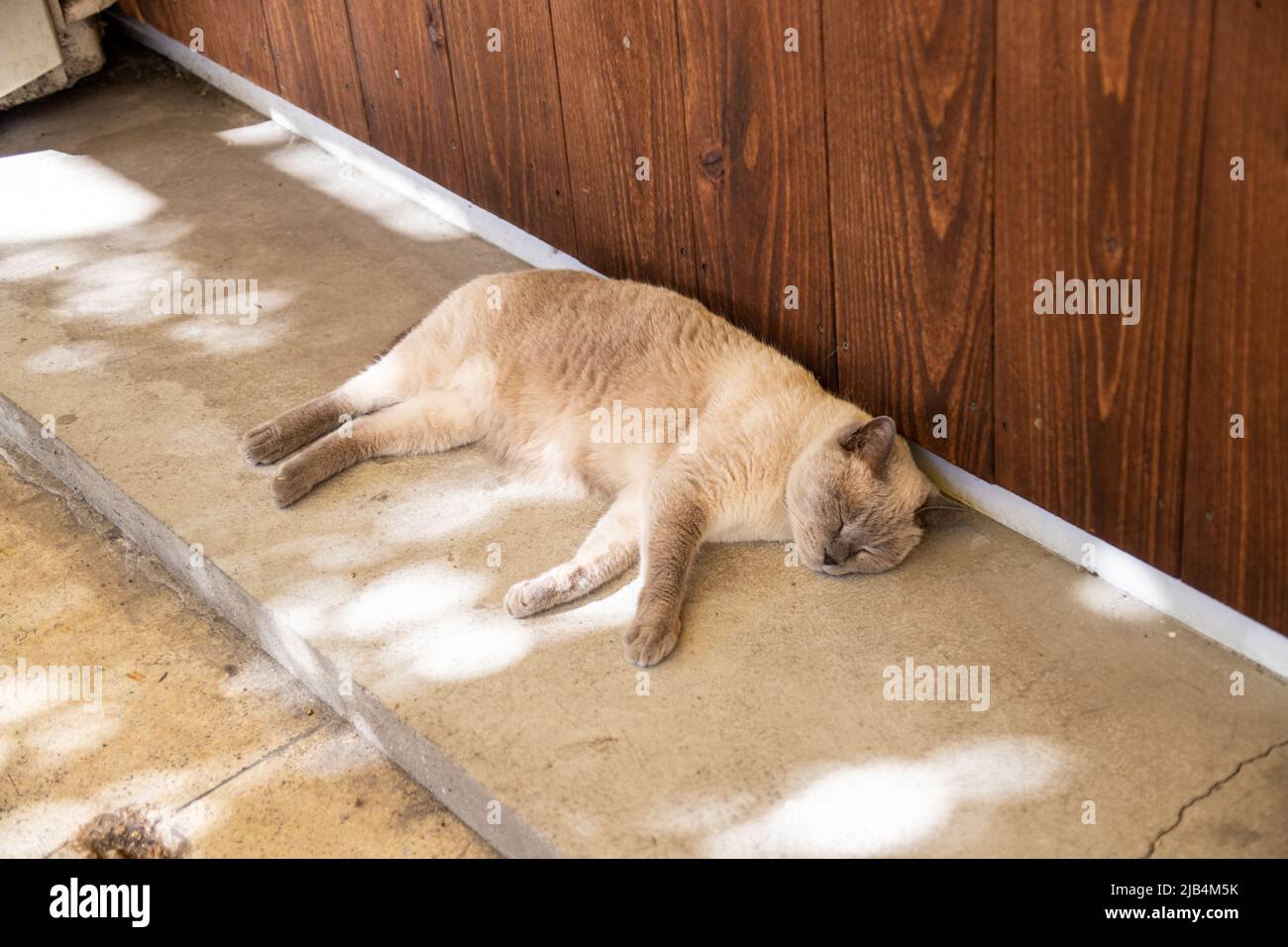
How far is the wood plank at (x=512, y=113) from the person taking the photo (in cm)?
355

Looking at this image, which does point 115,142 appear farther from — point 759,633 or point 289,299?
point 759,633

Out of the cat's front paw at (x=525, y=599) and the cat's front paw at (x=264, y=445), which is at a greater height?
the cat's front paw at (x=264, y=445)

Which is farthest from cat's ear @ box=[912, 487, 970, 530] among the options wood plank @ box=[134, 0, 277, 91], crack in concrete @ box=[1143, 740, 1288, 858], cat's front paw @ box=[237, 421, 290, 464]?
wood plank @ box=[134, 0, 277, 91]

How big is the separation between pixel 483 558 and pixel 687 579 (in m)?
0.48

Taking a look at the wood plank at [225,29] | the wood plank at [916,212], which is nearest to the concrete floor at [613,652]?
the wood plank at [916,212]

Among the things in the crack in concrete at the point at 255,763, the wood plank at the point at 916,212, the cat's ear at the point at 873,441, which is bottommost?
the crack in concrete at the point at 255,763

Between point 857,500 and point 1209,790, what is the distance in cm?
89

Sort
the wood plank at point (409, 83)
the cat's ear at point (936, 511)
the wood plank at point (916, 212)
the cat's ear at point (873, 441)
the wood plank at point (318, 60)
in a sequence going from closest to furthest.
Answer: the wood plank at point (916, 212) < the cat's ear at point (873, 441) < the cat's ear at point (936, 511) < the wood plank at point (409, 83) < the wood plank at point (318, 60)

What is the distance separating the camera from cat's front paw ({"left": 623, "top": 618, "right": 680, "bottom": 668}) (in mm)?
2721

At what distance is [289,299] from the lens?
3.98 metres

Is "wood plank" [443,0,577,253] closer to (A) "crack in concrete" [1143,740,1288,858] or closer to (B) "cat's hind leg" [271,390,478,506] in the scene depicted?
(B) "cat's hind leg" [271,390,478,506]

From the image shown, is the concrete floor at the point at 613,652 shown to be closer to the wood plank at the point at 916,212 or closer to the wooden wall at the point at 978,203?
the wooden wall at the point at 978,203

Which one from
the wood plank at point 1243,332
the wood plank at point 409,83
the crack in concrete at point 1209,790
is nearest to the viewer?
the wood plank at point 1243,332

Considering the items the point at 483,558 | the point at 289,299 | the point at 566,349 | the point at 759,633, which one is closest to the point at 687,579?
the point at 759,633
